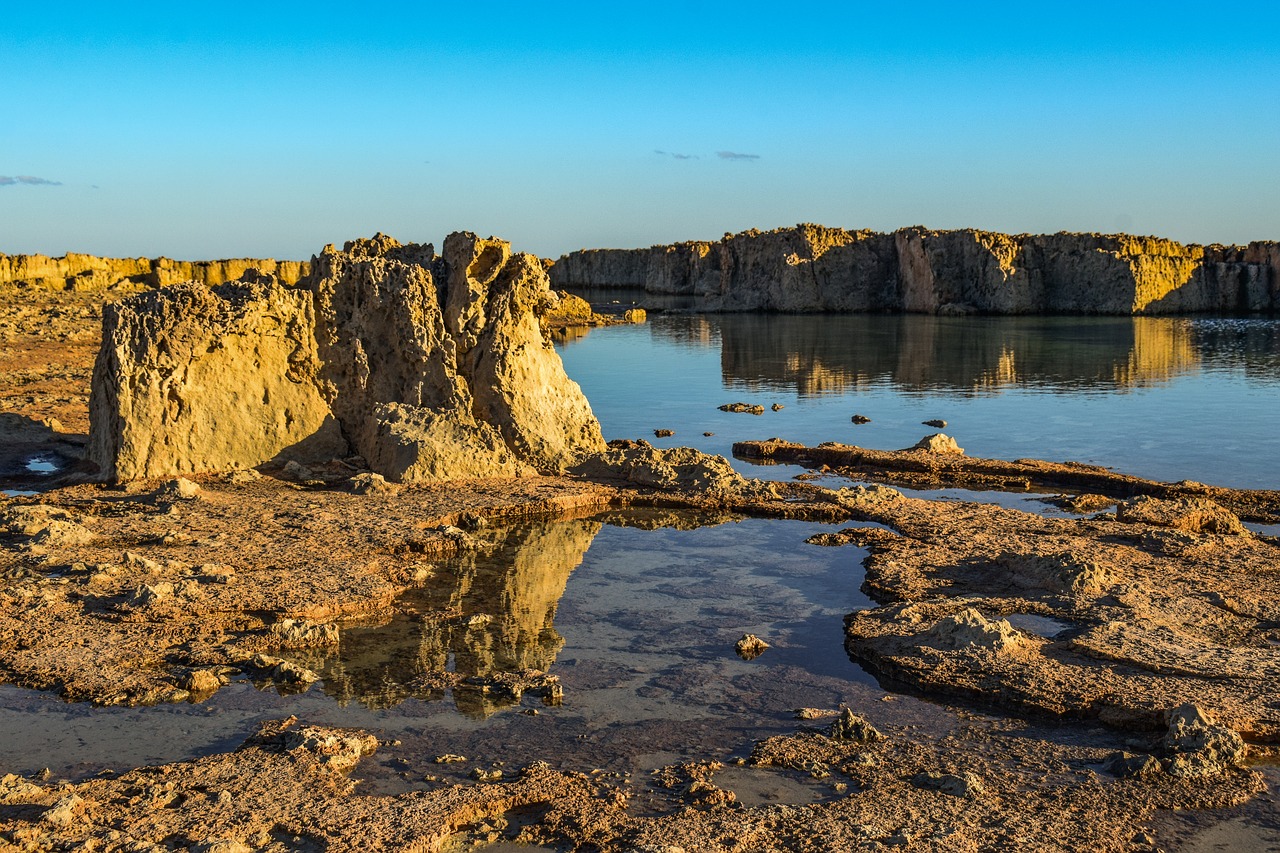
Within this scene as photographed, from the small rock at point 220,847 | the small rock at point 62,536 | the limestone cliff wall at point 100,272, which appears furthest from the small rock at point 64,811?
the limestone cliff wall at point 100,272

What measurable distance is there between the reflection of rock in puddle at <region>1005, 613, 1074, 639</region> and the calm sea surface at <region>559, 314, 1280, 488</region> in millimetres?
6787

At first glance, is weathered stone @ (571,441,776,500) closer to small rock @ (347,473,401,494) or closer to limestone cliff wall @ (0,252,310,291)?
small rock @ (347,473,401,494)

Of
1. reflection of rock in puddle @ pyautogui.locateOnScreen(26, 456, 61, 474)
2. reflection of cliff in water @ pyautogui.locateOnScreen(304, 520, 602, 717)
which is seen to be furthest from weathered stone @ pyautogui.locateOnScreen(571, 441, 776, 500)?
reflection of rock in puddle @ pyautogui.locateOnScreen(26, 456, 61, 474)

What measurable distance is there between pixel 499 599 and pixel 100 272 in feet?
156

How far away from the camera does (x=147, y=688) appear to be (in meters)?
7.54

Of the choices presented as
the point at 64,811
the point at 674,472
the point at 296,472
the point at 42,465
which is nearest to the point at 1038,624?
the point at 674,472

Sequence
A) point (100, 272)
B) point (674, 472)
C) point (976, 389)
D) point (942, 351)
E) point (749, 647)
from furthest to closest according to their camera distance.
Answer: point (100, 272) < point (942, 351) < point (976, 389) < point (674, 472) < point (749, 647)

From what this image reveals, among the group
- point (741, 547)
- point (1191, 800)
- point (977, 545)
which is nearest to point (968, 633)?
point (1191, 800)

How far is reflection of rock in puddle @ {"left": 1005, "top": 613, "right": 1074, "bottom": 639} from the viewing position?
8719 mm

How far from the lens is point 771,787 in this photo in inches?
251

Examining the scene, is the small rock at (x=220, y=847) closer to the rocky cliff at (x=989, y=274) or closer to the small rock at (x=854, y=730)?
the small rock at (x=854, y=730)

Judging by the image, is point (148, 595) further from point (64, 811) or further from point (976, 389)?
point (976, 389)

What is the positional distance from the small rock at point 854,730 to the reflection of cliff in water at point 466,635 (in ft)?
7.10

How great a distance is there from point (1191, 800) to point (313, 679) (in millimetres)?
5519
